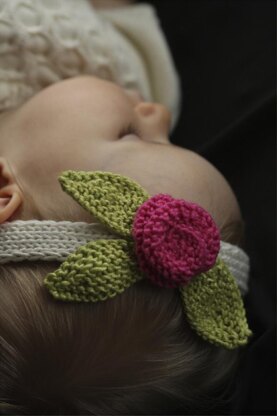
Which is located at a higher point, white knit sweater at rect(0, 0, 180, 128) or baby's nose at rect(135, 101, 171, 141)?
white knit sweater at rect(0, 0, 180, 128)

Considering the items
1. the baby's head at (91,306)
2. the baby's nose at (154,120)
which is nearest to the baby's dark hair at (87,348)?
the baby's head at (91,306)

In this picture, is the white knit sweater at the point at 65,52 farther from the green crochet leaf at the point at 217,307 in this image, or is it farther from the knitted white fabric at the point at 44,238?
the green crochet leaf at the point at 217,307

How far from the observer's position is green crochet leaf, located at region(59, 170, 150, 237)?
808 millimetres

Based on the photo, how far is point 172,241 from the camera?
81 cm

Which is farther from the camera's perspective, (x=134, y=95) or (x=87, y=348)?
(x=134, y=95)

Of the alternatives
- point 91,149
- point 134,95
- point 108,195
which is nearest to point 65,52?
point 134,95

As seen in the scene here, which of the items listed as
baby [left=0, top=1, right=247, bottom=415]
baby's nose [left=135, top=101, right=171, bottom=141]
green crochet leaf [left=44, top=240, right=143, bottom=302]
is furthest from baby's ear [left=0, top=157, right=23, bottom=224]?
baby's nose [left=135, top=101, right=171, bottom=141]

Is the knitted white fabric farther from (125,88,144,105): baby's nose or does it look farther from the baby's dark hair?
(125,88,144,105): baby's nose

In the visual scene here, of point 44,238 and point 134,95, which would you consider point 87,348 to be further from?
point 134,95

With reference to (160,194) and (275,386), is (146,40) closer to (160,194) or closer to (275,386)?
(160,194)

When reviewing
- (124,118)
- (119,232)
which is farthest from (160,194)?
(124,118)

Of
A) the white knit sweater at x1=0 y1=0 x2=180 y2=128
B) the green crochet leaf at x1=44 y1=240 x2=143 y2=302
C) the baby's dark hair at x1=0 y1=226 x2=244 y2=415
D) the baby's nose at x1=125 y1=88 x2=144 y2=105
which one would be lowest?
the baby's dark hair at x1=0 y1=226 x2=244 y2=415

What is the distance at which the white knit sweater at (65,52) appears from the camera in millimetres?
1021

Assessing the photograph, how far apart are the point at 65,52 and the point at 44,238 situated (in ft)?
1.27
